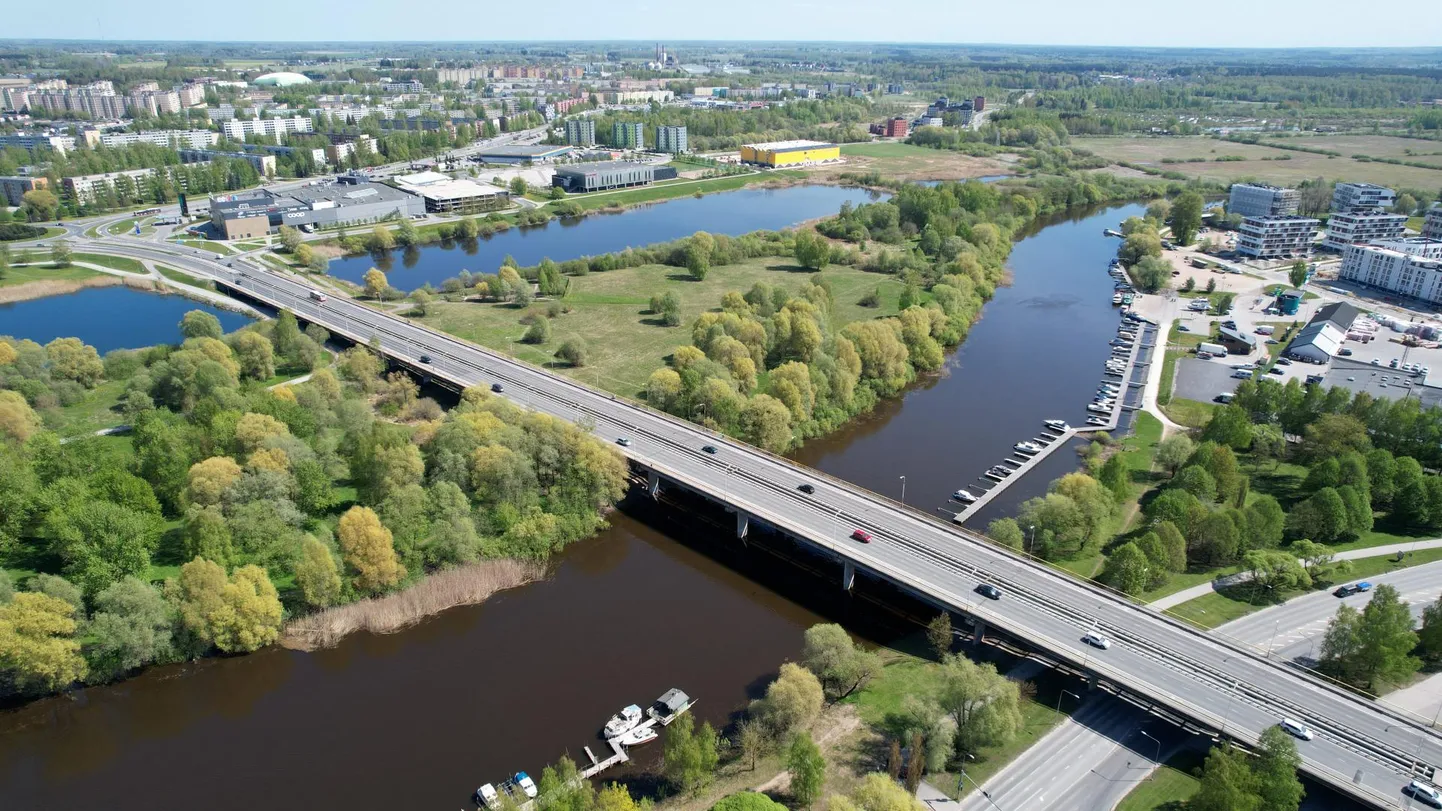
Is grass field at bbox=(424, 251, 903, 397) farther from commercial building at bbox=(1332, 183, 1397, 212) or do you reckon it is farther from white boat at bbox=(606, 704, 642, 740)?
commercial building at bbox=(1332, 183, 1397, 212)

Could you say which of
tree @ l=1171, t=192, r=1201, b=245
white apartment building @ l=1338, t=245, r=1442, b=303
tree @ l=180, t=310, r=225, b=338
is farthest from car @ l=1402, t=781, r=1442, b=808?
tree @ l=1171, t=192, r=1201, b=245

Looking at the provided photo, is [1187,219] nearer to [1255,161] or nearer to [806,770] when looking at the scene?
[1255,161]

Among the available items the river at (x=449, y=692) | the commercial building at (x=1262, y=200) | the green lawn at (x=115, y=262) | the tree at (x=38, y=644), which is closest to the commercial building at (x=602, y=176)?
the green lawn at (x=115, y=262)

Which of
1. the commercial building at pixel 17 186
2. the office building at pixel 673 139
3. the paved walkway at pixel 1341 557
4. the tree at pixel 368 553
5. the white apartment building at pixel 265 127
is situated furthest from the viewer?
the white apartment building at pixel 265 127

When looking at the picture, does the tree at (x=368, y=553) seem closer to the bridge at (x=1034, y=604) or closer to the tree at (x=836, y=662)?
the bridge at (x=1034, y=604)

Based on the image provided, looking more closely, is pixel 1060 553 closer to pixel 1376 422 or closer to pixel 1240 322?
pixel 1376 422

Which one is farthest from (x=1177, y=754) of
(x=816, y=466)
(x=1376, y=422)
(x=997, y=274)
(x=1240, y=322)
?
(x=997, y=274)
